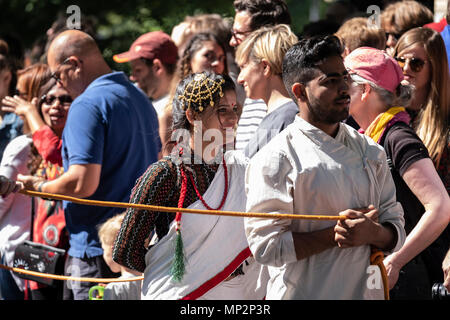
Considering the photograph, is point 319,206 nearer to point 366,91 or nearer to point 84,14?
point 366,91

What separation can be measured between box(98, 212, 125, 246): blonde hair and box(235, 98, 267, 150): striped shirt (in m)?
0.95

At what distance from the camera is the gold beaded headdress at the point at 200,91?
145 inches

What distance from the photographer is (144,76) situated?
668cm

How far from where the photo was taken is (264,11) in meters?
5.80

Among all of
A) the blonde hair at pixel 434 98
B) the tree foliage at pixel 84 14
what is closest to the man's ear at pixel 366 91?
the blonde hair at pixel 434 98

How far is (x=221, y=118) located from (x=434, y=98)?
1.52m

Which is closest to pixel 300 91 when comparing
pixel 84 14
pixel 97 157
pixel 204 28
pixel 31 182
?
pixel 97 157

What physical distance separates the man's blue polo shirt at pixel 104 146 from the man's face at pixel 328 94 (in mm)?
1973

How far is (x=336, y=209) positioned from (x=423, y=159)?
0.79 metres

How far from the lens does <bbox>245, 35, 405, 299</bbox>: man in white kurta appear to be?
3.06 meters

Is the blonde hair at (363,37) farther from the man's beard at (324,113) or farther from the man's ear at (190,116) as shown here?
the man's beard at (324,113)

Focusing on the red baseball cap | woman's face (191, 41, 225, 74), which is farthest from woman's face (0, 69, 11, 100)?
woman's face (191, 41, 225, 74)

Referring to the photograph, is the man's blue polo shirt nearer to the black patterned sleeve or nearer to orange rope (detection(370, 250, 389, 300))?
the black patterned sleeve

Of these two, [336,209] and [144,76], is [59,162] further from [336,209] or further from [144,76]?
[336,209]
